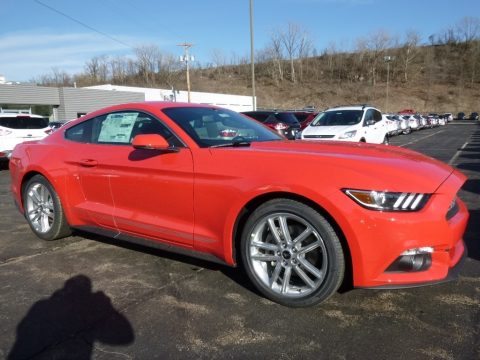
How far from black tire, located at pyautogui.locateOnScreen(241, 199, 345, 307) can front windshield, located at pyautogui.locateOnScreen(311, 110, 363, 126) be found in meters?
11.0

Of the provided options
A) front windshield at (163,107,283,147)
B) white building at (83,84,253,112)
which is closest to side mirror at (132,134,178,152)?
front windshield at (163,107,283,147)

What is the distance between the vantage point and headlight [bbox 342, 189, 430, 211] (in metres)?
2.64

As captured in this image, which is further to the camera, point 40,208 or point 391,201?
point 40,208

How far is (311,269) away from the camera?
290 centimetres

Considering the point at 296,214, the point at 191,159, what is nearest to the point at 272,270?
the point at 296,214

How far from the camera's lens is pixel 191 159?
3.31 metres

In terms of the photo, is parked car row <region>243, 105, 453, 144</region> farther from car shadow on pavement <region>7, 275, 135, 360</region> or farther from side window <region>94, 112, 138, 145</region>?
car shadow on pavement <region>7, 275, 135, 360</region>

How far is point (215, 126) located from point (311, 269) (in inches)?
62.3

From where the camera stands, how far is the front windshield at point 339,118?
1352 cm

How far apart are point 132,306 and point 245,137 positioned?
5.72 feet

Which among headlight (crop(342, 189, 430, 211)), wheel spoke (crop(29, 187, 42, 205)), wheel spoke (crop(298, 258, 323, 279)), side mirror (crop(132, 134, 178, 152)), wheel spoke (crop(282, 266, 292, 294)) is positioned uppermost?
side mirror (crop(132, 134, 178, 152))

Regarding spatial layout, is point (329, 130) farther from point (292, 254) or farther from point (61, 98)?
point (61, 98)

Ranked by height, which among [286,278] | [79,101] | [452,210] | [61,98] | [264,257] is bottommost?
[286,278]

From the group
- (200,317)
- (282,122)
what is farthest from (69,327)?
(282,122)
